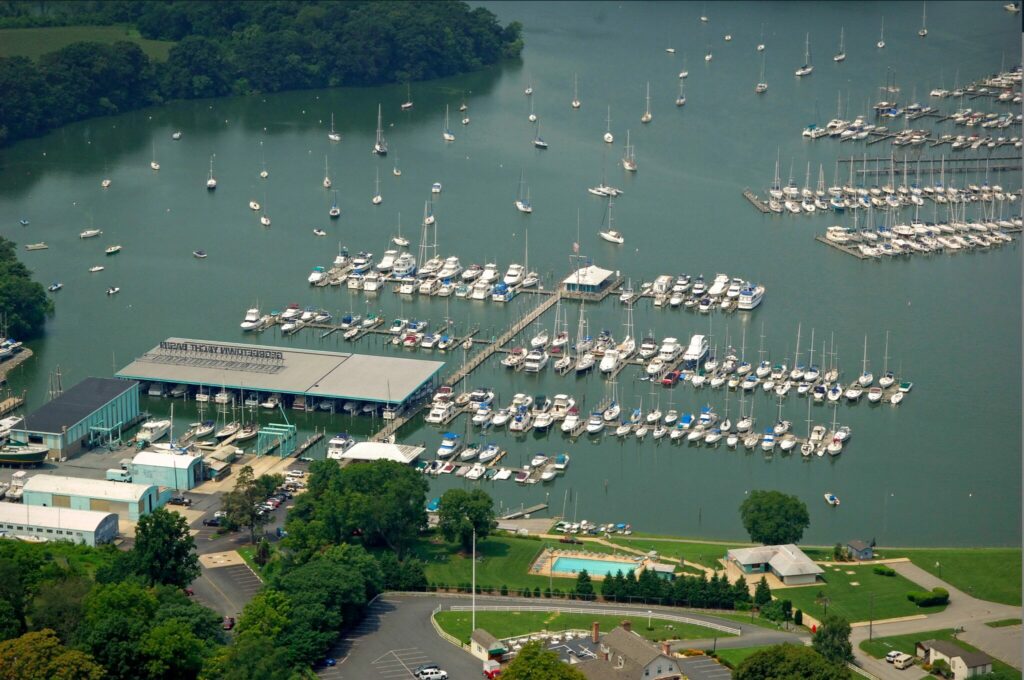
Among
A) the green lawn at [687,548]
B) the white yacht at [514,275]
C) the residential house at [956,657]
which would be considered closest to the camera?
the residential house at [956,657]

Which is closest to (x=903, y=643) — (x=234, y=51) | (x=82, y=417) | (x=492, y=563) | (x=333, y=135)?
(x=492, y=563)

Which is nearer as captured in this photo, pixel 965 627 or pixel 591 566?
pixel 965 627

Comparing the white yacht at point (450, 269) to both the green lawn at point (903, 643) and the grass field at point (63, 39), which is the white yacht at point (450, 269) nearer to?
the green lawn at point (903, 643)

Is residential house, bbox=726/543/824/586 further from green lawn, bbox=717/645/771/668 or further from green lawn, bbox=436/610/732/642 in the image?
green lawn, bbox=717/645/771/668

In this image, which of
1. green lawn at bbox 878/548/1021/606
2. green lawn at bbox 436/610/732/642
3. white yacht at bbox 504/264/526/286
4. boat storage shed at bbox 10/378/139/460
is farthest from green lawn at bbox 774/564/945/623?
white yacht at bbox 504/264/526/286

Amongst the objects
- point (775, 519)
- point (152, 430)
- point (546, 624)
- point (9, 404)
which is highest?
point (9, 404)

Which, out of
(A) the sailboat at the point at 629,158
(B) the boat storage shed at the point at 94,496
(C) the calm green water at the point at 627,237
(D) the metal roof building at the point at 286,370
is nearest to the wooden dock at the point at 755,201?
(C) the calm green water at the point at 627,237

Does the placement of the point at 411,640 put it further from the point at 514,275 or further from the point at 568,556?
the point at 514,275
